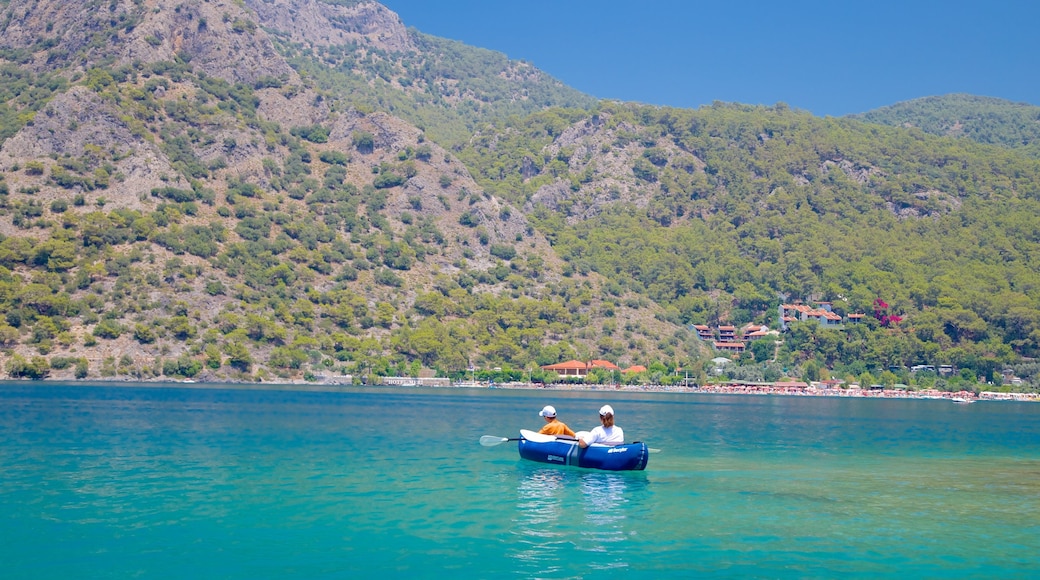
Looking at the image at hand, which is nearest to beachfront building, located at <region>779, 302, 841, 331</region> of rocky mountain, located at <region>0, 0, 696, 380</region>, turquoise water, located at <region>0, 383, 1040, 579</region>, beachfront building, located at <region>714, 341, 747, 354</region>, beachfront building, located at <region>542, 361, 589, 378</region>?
beachfront building, located at <region>714, 341, 747, 354</region>

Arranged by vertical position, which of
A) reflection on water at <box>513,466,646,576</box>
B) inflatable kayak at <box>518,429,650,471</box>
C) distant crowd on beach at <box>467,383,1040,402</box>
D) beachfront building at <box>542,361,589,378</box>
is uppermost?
beachfront building at <box>542,361,589,378</box>

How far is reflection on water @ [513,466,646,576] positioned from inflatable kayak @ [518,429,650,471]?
0.43 m

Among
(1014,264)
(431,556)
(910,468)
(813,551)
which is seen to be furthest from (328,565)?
(1014,264)

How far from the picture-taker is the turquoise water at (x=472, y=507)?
23.3m

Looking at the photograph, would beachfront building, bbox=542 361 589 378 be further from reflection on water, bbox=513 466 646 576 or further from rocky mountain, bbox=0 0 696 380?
reflection on water, bbox=513 466 646 576

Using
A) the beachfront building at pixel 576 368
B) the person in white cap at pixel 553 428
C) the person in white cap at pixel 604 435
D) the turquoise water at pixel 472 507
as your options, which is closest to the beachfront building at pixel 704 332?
the beachfront building at pixel 576 368

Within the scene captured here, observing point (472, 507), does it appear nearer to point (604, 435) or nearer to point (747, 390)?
point (604, 435)

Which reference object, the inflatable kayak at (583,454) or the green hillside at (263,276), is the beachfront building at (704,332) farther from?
the inflatable kayak at (583,454)

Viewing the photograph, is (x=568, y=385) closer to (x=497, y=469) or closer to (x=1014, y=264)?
(x=1014, y=264)

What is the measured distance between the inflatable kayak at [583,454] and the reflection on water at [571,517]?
43cm

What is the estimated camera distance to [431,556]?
2375 centimetres

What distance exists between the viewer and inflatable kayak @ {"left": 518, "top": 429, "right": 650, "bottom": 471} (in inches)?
1519

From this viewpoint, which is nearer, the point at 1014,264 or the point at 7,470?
the point at 7,470

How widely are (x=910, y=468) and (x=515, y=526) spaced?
26.8 metres
